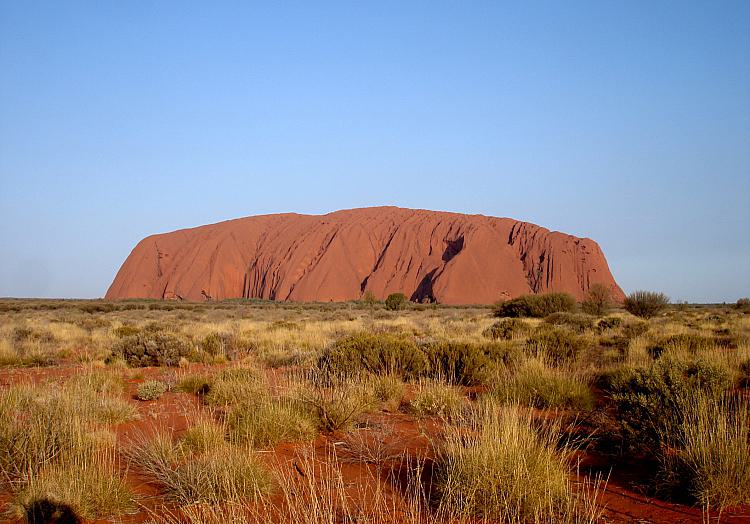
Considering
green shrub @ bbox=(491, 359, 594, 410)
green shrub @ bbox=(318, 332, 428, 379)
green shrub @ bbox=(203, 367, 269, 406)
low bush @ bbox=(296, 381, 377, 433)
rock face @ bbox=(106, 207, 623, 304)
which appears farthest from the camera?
rock face @ bbox=(106, 207, 623, 304)

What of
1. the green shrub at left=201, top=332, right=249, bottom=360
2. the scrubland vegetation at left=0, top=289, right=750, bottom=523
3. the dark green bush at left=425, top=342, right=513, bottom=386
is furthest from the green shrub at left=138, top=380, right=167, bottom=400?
the dark green bush at left=425, top=342, right=513, bottom=386

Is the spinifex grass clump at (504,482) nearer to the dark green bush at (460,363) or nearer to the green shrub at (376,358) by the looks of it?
the dark green bush at (460,363)

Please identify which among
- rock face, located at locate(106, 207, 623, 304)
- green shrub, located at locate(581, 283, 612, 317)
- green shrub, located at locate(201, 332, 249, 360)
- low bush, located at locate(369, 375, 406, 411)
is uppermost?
rock face, located at locate(106, 207, 623, 304)

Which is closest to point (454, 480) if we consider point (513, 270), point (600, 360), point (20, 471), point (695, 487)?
point (695, 487)

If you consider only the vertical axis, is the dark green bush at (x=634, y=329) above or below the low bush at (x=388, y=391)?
above

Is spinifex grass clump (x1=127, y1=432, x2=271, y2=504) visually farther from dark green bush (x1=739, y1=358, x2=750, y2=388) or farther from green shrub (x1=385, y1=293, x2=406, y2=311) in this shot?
green shrub (x1=385, y1=293, x2=406, y2=311)

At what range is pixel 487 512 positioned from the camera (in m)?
3.55

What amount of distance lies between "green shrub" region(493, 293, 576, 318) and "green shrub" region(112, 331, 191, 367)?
735 inches

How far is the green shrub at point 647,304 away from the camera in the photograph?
27.1 metres

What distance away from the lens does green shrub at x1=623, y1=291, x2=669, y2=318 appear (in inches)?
1067

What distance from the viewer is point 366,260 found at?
77688 mm

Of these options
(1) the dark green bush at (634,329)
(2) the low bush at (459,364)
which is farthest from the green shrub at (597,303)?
(2) the low bush at (459,364)

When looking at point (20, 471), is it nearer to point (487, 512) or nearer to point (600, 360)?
point (487, 512)

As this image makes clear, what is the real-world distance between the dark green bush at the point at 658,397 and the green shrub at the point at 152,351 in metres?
9.17
